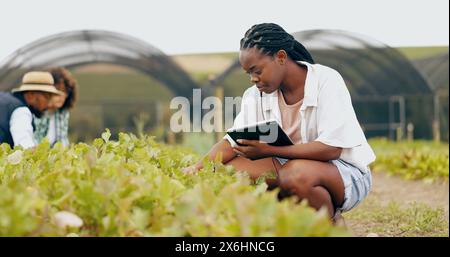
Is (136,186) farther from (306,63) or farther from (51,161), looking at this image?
(306,63)

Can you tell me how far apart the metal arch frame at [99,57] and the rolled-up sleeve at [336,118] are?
11275 mm

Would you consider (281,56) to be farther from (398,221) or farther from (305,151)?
(398,221)

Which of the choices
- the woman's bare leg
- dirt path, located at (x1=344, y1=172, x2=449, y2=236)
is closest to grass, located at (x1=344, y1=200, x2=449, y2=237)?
dirt path, located at (x1=344, y1=172, x2=449, y2=236)

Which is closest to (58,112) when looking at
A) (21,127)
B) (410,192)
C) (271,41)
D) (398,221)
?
(21,127)

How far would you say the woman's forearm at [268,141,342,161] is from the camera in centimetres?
334

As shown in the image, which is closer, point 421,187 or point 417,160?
point 421,187

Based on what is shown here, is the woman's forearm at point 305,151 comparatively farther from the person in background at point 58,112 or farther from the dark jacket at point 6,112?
the person in background at point 58,112

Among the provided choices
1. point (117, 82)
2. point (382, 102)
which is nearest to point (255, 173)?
point (382, 102)

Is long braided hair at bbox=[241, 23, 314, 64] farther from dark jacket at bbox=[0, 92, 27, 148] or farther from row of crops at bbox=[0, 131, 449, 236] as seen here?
dark jacket at bbox=[0, 92, 27, 148]

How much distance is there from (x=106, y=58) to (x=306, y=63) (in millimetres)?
13277

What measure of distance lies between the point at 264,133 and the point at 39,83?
11.5 feet

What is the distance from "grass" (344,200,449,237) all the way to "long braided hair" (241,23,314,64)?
86.5 inches

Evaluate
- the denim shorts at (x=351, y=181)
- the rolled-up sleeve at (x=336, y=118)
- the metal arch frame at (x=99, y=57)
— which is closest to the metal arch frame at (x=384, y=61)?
the metal arch frame at (x=99, y=57)

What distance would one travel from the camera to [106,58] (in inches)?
647
